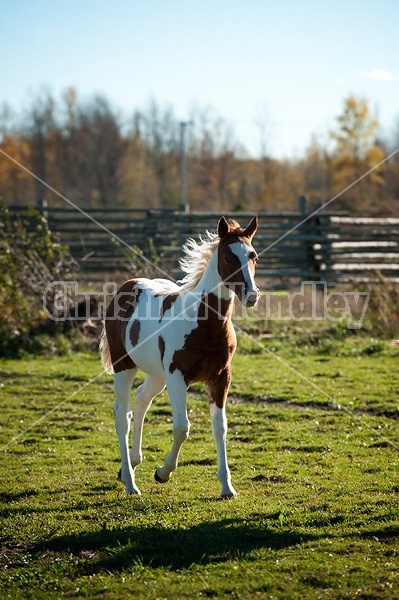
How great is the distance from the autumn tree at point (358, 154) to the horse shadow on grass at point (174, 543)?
1656 inches

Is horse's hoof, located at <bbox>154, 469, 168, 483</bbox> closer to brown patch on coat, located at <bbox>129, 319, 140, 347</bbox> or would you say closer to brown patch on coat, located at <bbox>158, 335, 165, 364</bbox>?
brown patch on coat, located at <bbox>158, 335, 165, 364</bbox>

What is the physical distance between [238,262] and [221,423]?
1372mm

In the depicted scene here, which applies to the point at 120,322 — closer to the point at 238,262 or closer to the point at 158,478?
the point at 158,478

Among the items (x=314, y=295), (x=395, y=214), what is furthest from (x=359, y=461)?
(x=395, y=214)

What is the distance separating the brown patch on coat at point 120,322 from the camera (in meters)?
6.93

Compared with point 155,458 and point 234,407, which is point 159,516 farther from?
point 234,407

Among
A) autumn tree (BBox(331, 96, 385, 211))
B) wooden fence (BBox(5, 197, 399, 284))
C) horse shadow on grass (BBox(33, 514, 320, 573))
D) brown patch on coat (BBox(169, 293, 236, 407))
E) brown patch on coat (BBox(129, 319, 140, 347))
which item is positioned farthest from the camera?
autumn tree (BBox(331, 96, 385, 211))

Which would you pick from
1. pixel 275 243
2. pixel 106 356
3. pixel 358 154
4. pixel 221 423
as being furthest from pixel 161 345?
pixel 358 154

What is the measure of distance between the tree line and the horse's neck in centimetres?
4362

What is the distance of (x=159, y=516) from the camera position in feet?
17.6

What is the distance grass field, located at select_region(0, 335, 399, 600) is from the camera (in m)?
4.21

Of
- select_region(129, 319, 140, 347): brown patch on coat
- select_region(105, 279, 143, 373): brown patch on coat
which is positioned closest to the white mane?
select_region(129, 319, 140, 347): brown patch on coat

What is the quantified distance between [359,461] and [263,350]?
6387 millimetres

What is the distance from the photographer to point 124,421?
6637 mm
